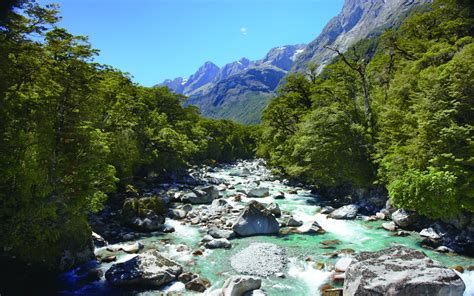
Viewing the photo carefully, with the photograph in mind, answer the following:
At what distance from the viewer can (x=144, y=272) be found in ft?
49.7

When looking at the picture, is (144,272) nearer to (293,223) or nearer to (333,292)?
(333,292)

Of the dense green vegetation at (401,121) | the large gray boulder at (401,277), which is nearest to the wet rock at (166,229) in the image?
the large gray boulder at (401,277)

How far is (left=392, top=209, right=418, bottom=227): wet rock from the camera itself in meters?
21.9

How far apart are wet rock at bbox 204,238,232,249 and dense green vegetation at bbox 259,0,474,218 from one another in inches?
431

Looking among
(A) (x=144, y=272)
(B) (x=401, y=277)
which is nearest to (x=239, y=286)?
(A) (x=144, y=272)

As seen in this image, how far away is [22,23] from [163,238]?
15.0 metres

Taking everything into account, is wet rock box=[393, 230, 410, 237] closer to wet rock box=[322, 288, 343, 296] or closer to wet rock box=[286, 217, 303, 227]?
wet rock box=[286, 217, 303, 227]

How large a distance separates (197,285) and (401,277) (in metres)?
8.48

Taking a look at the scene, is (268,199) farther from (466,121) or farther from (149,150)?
(466,121)

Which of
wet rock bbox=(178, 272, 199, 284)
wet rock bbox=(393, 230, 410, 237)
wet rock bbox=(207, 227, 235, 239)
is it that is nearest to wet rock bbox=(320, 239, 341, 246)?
wet rock bbox=(393, 230, 410, 237)

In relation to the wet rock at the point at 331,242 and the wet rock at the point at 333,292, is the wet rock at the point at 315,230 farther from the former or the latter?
the wet rock at the point at 333,292

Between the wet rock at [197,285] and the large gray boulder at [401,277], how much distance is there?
614 centimetres

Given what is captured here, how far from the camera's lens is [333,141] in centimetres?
3094

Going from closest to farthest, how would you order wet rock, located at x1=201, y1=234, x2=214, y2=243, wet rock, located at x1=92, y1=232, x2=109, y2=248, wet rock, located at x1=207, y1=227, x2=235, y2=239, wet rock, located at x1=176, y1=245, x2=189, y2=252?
wet rock, located at x1=176, y1=245, x2=189, y2=252
wet rock, located at x1=92, y1=232, x2=109, y2=248
wet rock, located at x1=201, y1=234, x2=214, y2=243
wet rock, located at x1=207, y1=227, x2=235, y2=239
